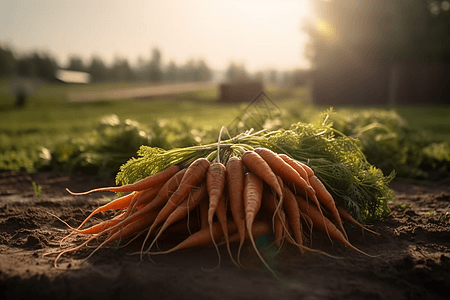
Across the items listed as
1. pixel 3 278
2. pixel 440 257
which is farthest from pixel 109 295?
pixel 440 257

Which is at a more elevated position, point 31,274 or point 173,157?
point 173,157

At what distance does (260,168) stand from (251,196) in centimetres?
31

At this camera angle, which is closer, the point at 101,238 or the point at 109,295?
the point at 109,295

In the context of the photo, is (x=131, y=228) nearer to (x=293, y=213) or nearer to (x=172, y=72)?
(x=293, y=213)

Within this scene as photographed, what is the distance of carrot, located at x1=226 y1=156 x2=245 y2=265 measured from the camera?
9.96ft

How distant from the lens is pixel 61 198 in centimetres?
488

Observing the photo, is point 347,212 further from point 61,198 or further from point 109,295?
point 61,198

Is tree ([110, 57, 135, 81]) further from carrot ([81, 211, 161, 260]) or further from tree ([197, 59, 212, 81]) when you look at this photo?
carrot ([81, 211, 161, 260])

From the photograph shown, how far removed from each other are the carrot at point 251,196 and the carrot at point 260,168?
0.20 feet

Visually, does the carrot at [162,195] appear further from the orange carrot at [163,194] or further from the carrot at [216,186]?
the carrot at [216,186]

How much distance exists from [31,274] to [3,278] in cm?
18

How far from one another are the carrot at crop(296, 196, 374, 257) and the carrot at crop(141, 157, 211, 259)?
966mm

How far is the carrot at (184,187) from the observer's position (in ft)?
10.2

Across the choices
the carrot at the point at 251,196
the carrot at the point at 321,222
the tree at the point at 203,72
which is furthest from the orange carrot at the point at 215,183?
the tree at the point at 203,72
